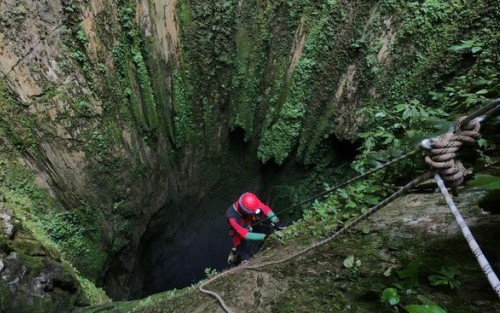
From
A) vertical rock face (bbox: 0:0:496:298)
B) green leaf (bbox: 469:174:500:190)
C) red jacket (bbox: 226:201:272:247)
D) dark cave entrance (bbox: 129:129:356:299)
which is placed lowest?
dark cave entrance (bbox: 129:129:356:299)

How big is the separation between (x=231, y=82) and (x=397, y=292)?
227 inches

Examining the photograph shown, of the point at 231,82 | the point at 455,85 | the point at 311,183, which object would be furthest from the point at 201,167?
the point at 455,85

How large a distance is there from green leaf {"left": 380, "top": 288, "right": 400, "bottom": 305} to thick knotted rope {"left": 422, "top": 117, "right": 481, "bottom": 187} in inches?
18.4

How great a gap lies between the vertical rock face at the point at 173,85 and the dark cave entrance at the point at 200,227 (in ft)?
0.93

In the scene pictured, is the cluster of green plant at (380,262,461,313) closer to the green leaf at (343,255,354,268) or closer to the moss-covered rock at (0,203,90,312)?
the green leaf at (343,255,354,268)

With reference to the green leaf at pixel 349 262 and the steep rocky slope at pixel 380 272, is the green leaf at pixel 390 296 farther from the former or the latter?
the green leaf at pixel 349 262

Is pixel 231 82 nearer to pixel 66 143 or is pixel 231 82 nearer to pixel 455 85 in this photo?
pixel 66 143

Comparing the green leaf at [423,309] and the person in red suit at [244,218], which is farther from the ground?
the green leaf at [423,309]

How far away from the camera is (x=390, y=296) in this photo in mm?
1376

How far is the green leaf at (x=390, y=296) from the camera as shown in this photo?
1.35 m

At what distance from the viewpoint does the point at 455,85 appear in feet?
13.4

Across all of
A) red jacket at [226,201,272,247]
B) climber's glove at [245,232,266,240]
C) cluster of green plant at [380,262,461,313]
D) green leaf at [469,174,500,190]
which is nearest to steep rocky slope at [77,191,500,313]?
cluster of green plant at [380,262,461,313]

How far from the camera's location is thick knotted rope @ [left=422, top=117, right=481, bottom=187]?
4.50 ft

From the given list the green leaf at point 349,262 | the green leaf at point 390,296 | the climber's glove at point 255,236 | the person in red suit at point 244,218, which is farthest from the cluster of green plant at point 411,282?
the person in red suit at point 244,218
